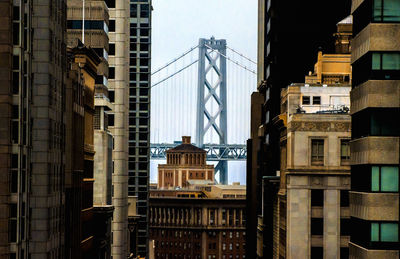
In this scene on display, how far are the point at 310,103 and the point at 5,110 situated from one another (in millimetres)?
31810

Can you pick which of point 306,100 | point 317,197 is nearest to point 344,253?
point 317,197

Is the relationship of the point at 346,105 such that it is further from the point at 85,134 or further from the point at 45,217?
the point at 45,217

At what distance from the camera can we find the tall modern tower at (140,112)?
145000mm

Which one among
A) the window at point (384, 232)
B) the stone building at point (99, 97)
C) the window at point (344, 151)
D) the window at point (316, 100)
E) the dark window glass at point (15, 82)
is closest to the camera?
the window at point (384, 232)

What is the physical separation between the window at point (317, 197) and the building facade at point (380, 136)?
28.3 meters

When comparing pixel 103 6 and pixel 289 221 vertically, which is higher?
pixel 103 6

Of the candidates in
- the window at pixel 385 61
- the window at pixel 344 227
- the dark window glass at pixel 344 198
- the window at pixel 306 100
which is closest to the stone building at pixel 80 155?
the window at pixel 306 100

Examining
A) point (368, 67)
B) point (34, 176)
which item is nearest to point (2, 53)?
point (34, 176)

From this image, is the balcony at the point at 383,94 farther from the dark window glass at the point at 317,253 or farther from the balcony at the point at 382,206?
the dark window glass at the point at 317,253

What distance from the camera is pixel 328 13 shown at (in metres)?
90.9

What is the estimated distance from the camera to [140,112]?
151 m

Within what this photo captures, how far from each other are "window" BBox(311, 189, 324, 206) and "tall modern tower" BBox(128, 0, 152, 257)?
252ft

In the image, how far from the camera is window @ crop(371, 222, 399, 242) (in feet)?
122

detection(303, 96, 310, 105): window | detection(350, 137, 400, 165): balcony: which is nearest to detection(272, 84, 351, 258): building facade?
detection(303, 96, 310, 105): window
